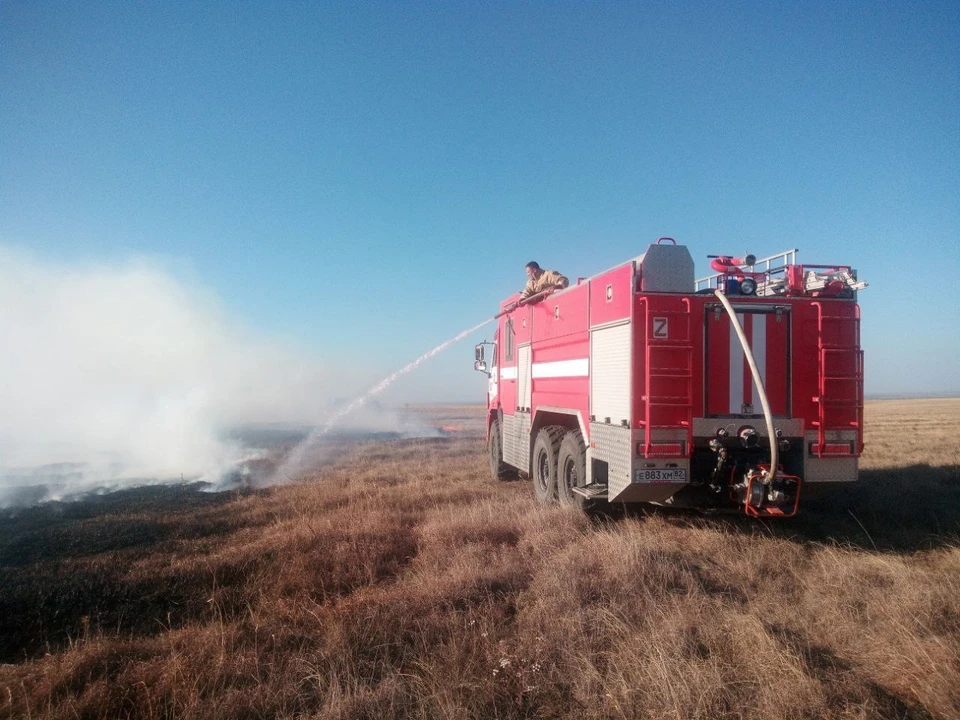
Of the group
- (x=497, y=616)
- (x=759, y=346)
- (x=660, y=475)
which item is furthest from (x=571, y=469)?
(x=497, y=616)

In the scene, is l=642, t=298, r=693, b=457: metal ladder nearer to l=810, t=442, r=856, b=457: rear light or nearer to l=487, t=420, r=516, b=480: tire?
l=810, t=442, r=856, b=457: rear light

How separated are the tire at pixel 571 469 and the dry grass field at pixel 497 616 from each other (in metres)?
0.44

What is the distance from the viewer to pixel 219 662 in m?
4.32

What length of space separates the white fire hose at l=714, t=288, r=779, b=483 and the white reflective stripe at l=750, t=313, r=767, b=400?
20cm

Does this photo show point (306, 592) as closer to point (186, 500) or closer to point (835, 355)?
point (835, 355)

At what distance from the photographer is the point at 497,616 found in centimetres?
503

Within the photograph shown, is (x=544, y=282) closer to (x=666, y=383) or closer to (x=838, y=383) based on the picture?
(x=666, y=383)

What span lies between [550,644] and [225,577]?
4.31 metres

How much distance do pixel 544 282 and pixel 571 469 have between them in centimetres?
342

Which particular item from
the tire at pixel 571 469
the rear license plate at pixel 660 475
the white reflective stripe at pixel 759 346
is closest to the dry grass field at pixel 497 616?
the tire at pixel 571 469

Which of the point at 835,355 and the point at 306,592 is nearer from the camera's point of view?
the point at 306,592

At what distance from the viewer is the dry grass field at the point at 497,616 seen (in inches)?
149

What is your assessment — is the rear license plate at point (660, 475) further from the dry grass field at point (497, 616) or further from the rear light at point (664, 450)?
the dry grass field at point (497, 616)

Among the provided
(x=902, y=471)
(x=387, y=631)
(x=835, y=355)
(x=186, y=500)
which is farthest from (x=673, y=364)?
(x=186, y=500)
